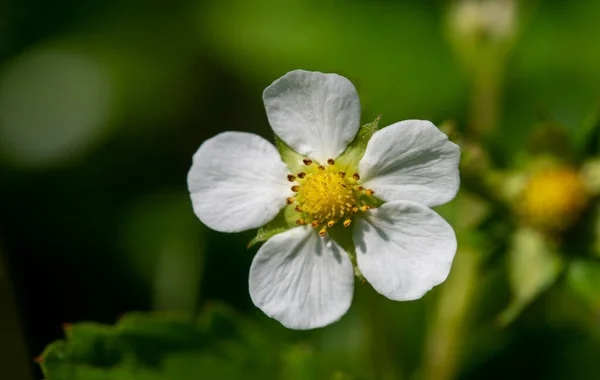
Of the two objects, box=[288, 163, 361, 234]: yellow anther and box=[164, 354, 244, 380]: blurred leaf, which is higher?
box=[288, 163, 361, 234]: yellow anther

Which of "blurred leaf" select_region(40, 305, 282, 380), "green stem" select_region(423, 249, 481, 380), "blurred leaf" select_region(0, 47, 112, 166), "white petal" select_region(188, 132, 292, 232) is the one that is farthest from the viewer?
"blurred leaf" select_region(0, 47, 112, 166)

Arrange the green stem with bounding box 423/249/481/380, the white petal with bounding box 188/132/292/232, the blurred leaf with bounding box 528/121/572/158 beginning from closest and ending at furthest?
1. the white petal with bounding box 188/132/292/232
2. the blurred leaf with bounding box 528/121/572/158
3. the green stem with bounding box 423/249/481/380

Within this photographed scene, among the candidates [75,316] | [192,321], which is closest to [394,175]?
[192,321]

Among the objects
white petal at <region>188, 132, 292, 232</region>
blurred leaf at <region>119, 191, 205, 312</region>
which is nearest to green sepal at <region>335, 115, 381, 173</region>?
white petal at <region>188, 132, 292, 232</region>

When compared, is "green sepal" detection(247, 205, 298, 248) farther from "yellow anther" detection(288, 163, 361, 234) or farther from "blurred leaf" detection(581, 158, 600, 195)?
"blurred leaf" detection(581, 158, 600, 195)

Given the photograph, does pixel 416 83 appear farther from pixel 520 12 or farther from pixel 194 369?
pixel 194 369

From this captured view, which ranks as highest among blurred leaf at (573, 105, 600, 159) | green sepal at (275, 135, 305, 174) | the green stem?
green sepal at (275, 135, 305, 174)

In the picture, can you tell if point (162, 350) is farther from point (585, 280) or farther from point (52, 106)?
point (52, 106)

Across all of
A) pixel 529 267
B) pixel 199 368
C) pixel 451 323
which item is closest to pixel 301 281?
pixel 199 368
